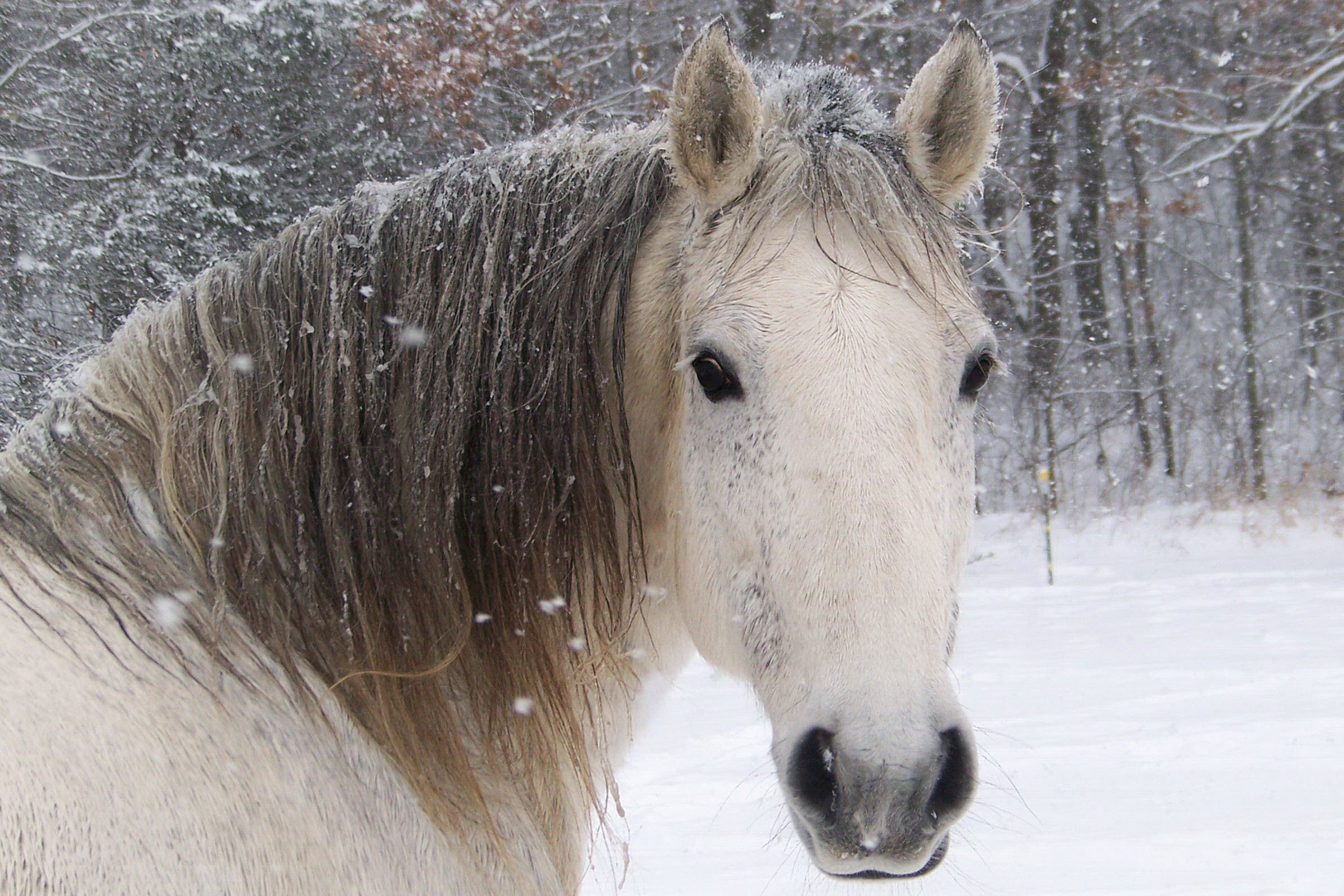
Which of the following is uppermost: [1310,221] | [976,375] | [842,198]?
[842,198]

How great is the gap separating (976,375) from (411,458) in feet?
3.37

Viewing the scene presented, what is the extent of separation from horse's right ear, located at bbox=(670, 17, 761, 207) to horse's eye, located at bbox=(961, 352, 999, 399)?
53 cm

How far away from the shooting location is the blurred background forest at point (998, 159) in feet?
26.1

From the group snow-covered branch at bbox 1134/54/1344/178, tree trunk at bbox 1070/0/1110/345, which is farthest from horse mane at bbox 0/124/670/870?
snow-covered branch at bbox 1134/54/1344/178

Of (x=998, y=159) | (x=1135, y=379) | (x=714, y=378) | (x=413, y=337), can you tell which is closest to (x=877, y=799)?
(x=714, y=378)

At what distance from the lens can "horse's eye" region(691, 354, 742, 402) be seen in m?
1.66

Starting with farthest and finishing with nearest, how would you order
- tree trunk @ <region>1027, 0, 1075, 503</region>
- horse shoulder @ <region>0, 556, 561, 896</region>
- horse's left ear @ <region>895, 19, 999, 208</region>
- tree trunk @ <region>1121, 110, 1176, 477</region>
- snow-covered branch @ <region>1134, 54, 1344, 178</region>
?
1. tree trunk @ <region>1121, 110, 1176, 477</region>
2. tree trunk @ <region>1027, 0, 1075, 503</region>
3. snow-covered branch @ <region>1134, 54, 1344, 178</region>
4. horse's left ear @ <region>895, 19, 999, 208</region>
5. horse shoulder @ <region>0, 556, 561, 896</region>

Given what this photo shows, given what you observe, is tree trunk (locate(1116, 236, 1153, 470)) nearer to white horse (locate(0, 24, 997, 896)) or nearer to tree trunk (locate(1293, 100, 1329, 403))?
tree trunk (locate(1293, 100, 1329, 403))

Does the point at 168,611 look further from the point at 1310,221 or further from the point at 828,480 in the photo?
the point at 1310,221

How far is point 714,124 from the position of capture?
5.90 feet

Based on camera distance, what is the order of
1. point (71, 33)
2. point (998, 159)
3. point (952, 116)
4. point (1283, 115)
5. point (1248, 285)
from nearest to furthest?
1. point (952, 116)
2. point (71, 33)
3. point (1283, 115)
4. point (998, 159)
5. point (1248, 285)

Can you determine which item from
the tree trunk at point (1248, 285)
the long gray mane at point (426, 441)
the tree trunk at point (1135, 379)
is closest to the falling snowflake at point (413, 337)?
the long gray mane at point (426, 441)

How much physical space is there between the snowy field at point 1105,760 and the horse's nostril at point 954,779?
0.32m

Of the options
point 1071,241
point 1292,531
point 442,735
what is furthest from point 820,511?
point 1071,241
